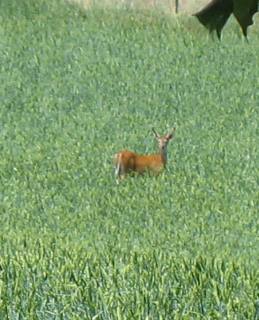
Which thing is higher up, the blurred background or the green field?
the blurred background

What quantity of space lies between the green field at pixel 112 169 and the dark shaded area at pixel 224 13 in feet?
0.66

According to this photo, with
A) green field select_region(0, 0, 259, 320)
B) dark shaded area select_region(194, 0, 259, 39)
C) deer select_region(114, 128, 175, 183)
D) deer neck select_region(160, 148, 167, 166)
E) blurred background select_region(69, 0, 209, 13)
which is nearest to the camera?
dark shaded area select_region(194, 0, 259, 39)

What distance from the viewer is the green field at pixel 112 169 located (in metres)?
5.03

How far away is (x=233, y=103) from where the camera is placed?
12.6 meters

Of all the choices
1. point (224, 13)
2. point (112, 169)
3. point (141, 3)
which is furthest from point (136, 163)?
point (224, 13)

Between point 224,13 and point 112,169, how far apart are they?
26.4 feet

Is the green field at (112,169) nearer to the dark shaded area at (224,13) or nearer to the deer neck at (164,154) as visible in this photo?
the deer neck at (164,154)

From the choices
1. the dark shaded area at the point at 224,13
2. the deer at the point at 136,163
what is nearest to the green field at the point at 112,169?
the deer at the point at 136,163

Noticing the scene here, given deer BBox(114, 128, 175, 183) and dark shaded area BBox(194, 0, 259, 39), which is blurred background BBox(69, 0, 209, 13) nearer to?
deer BBox(114, 128, 175, 183)

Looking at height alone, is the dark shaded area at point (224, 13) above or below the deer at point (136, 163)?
above

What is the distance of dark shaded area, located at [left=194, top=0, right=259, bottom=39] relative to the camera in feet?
6.31

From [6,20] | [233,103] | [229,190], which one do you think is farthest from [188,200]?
[6,20]

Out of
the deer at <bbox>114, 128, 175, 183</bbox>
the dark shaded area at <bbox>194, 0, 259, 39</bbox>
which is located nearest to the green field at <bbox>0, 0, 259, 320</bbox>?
the deer at <bbox>114, 128, 175, 183</bbox>

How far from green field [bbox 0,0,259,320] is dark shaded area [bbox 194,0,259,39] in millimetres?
202
